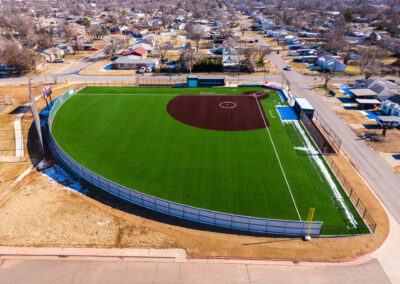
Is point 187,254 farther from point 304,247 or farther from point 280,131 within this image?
point 280,131

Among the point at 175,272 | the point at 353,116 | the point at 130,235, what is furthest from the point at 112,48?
the point at 175,272

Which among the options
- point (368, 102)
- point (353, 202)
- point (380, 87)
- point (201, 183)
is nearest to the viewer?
point (353, 202)

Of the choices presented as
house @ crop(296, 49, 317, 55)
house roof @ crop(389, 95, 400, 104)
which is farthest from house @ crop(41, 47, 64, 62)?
house roof @ crop(389, 95, 400, 104)

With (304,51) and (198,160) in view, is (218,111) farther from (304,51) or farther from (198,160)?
(304,51)

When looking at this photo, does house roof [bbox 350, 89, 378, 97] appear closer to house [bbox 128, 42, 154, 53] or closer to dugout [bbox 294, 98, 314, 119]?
dugout [bbox 294, 98, 314, 119]

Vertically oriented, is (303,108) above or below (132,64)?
above

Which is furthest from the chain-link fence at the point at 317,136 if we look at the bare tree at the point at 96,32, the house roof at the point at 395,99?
the bare tree at the point at 96,32

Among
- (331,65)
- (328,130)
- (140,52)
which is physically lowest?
(328,130)

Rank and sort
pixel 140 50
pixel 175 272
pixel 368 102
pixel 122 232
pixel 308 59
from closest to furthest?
pixel 175 272 → pixel 122 232 → pixel 368 102 → pixel 308 59 → pixel 140 50
